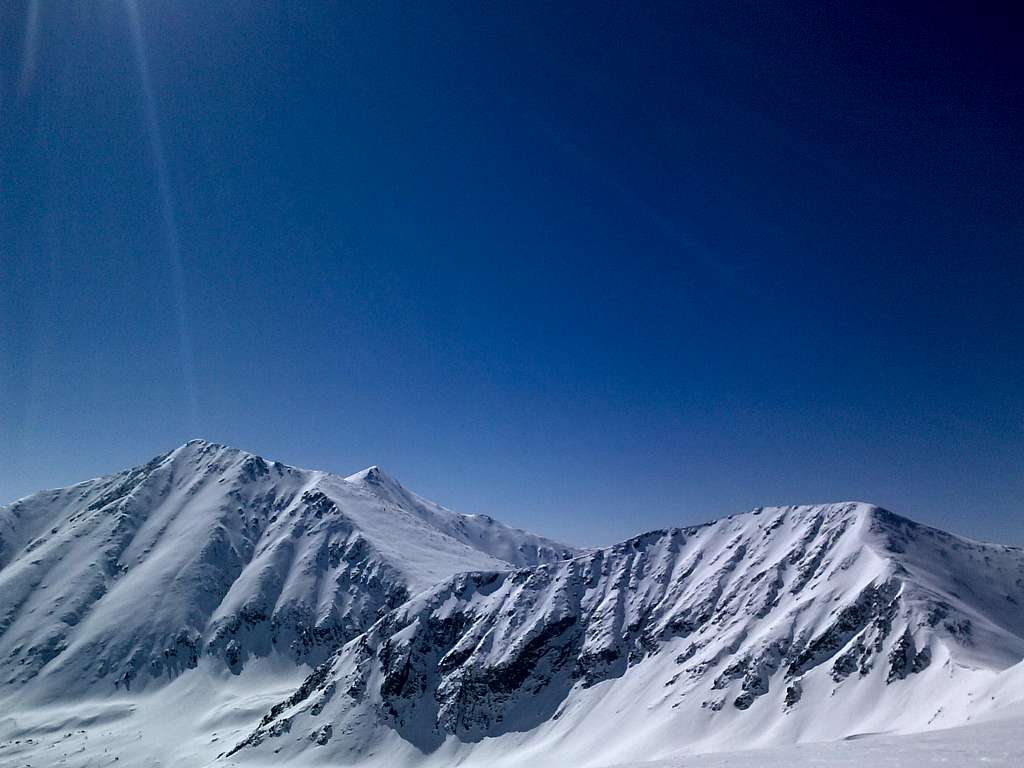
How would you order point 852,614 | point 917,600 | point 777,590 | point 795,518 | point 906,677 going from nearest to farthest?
point 906,677 < point 917,600 < point 852,614 < point 777,590 < point 795,518

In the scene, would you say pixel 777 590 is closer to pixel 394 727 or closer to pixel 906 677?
pixel 906 677

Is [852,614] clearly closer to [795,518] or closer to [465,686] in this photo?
[795,518]

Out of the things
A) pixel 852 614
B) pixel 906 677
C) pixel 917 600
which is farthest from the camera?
pixel 852 614

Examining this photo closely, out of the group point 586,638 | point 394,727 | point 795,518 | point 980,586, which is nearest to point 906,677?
point 980,586

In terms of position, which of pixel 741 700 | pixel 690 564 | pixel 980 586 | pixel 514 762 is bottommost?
pixel 514 762

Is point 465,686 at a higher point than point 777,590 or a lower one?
lower

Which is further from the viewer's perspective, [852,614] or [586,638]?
[586,638]

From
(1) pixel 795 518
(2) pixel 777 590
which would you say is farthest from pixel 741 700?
(1) pixel 795 518
